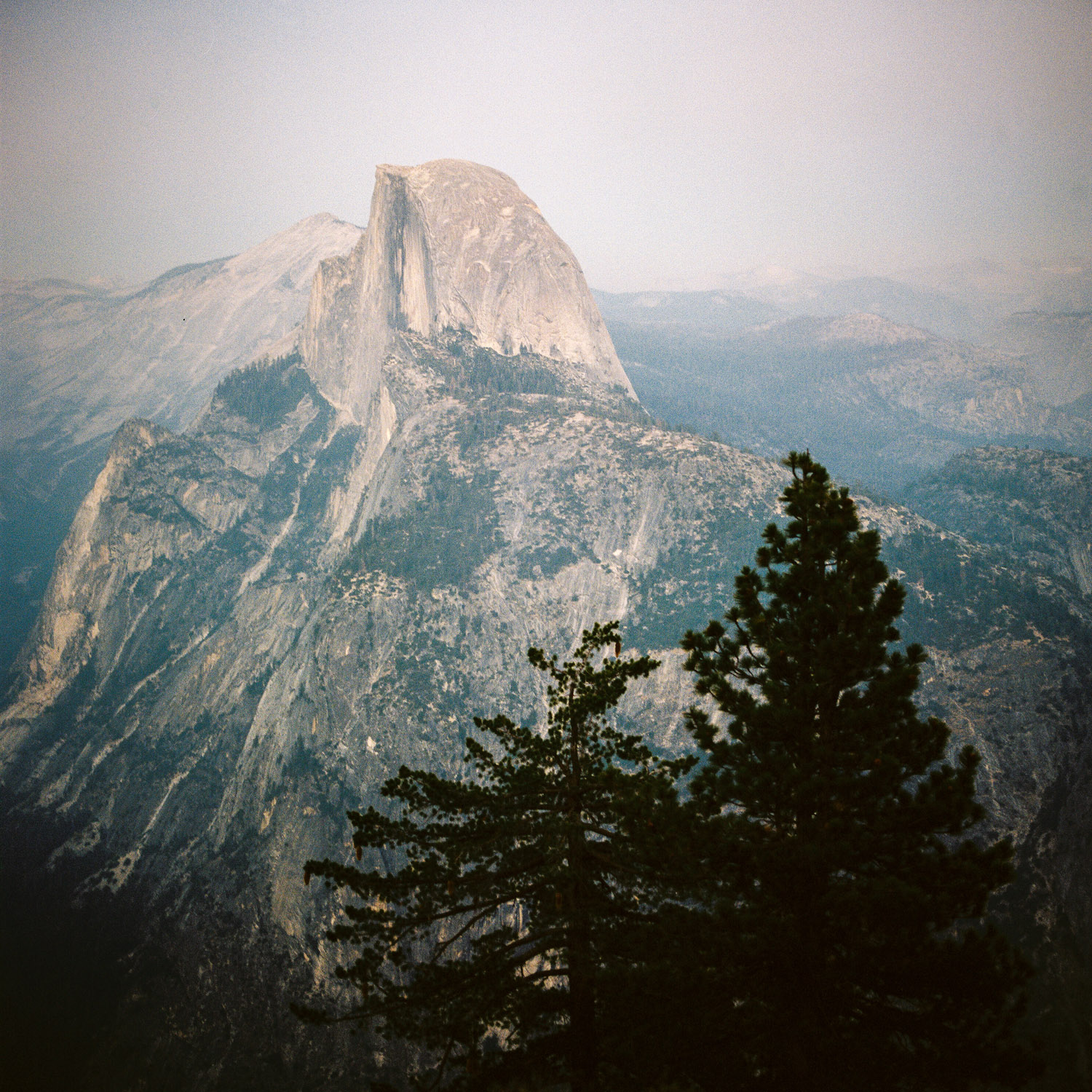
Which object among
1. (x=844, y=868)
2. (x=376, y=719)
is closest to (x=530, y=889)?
(x=844, y=868)

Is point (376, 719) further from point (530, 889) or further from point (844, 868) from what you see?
point (844, 868)

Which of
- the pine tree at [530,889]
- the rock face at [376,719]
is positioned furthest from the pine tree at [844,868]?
the rock face at [376,719]

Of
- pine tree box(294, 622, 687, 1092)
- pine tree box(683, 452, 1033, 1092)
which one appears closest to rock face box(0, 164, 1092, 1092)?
pine tree box(683, 452, 1033, 1092)

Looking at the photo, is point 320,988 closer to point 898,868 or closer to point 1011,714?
point 1011,714

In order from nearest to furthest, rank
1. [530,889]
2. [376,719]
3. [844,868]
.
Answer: [844,868] → [530,889] → [376,719]

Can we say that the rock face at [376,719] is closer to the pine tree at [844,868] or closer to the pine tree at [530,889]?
the pine tree at [844,868]

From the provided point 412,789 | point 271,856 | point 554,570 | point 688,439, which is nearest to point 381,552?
point 554,570

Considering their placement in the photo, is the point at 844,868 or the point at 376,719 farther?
the point at 376,719
